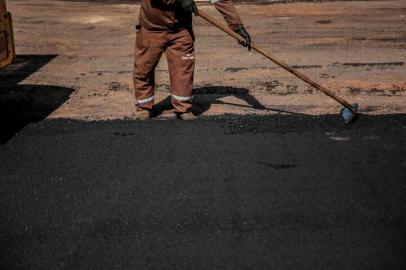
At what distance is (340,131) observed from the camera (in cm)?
504

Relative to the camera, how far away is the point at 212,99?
21.0ft

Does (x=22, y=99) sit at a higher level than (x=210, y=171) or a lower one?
lower

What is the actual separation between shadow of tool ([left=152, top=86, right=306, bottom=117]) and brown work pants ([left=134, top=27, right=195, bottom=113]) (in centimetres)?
41

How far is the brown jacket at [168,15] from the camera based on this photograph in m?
5.18

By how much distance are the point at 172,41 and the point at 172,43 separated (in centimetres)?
3

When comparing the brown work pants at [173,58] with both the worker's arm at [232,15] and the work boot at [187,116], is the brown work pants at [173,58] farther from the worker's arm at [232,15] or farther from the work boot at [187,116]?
the worker's arm at [232,15]

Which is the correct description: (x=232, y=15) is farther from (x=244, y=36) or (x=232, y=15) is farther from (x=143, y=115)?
(x=143, y=115)

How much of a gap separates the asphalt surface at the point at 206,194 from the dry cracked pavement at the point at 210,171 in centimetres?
1

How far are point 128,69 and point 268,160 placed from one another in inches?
158

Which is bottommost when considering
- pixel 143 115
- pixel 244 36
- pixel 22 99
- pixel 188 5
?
pixel 22 99

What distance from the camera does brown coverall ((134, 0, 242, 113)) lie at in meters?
5.22

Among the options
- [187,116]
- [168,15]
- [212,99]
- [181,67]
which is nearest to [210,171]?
[187,116]

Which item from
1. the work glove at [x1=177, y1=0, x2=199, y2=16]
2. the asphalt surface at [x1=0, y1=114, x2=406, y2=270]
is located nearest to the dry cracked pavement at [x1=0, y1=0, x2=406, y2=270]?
the asphalt surface at [x1=0, y1=114, x2=406, y2=270]

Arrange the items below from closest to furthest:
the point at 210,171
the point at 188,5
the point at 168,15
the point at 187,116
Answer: the point at 210,171 → the point at 188,5 → the point at 168,15 → the point at 187,116
